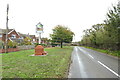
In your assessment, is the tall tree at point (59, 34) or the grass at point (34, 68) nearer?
the grass at point (34, 68)

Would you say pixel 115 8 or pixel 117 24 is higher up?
pixel 115 8

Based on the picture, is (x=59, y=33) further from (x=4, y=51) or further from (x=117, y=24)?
(x=117, y=24)

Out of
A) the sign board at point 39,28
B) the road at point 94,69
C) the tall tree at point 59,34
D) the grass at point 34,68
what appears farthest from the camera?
the tall tree at point 59,34

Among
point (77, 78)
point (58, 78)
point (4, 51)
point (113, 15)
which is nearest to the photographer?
point (58, 78)

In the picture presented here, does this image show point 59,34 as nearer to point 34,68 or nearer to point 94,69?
point 94,69

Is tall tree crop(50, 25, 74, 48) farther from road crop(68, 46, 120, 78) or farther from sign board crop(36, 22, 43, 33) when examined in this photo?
road crop(68, 46, 120, 78)

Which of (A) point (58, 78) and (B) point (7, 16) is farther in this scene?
(B) point (7, 16)

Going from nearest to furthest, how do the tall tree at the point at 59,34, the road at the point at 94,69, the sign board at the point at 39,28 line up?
1. the road at the point at 94,69
2. the sign board at the point at 39,28
3. the tall tree at the point at 59,34

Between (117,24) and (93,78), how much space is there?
44.0 ft

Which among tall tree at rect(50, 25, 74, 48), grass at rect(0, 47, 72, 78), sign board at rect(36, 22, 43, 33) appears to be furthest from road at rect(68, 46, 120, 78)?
tall tree at rect(50, 25, 74, 48)

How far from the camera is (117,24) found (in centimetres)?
1752

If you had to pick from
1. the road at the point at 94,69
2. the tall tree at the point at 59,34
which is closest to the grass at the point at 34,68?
the road at the point at 94,69

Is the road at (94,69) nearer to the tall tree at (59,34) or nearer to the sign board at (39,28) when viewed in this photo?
the sign board at (39,28)

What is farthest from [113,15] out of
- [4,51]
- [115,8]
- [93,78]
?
[4,51]
